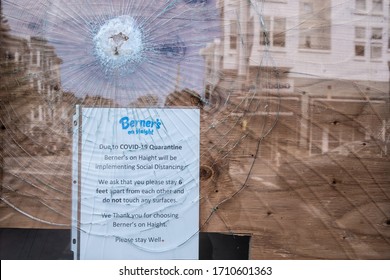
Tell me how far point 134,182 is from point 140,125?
0.14 metres

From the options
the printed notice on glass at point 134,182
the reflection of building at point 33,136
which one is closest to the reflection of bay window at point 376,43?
the printed notice on glass at point 134,182

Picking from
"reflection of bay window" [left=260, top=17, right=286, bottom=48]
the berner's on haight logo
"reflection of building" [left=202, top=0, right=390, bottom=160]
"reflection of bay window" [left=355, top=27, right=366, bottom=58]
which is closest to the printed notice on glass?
the berner's on haight logo

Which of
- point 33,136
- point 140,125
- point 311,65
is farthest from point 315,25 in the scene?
point 33,136

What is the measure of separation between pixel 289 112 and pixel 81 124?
0.53 m

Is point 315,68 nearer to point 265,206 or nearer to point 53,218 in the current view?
point 265,206

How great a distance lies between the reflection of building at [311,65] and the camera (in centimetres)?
103

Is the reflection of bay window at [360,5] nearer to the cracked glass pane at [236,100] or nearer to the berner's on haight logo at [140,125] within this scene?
the cracked glass pane at [236,100]

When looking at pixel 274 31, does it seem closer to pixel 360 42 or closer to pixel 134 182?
pixel 360 42

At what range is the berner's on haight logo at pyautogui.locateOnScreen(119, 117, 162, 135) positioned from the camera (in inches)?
40.1

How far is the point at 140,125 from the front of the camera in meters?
1.02

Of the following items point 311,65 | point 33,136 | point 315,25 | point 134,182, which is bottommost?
point 134,182

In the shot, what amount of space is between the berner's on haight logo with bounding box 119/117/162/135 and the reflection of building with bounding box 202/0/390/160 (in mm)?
155

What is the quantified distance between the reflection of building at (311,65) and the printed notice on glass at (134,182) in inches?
6.4

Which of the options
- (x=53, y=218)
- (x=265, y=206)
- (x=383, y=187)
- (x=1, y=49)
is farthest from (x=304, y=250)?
(x=1, y=49)
